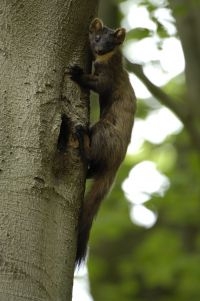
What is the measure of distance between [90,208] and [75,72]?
625 millimetres

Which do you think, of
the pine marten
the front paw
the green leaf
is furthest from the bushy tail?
the green leaf

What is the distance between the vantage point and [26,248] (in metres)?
2.96

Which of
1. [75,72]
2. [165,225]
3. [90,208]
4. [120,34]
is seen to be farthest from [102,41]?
[165,225]

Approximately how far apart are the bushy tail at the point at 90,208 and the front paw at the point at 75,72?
57cm

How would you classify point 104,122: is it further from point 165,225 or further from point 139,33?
point 165,225

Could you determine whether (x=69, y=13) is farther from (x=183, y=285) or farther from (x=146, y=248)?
(x=146, y=248)

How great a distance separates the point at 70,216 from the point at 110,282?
724cm

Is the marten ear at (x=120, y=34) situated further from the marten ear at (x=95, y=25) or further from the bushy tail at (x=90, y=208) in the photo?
the bushy tail at (x=90, y=208)

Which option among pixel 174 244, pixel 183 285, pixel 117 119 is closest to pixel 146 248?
pixel 174 244

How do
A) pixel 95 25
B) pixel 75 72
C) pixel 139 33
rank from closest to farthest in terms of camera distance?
pixel 75 72
pixel 95 25
pixel 139 33

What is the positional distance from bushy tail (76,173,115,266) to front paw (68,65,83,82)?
22.5 inches

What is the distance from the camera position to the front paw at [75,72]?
3.49 m

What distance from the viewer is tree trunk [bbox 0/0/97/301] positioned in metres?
2.96

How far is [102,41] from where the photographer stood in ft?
14.4
